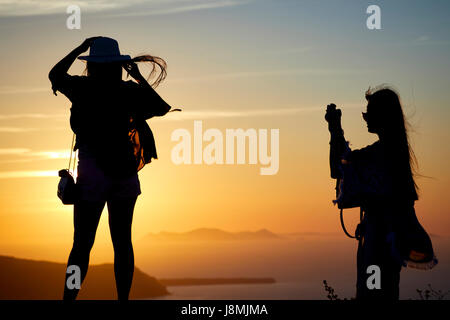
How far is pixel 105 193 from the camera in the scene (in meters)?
6.73

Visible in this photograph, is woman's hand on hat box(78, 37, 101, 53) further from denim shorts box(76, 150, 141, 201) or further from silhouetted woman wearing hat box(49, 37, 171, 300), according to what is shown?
denim shorts box(76, 150, 141, 201)

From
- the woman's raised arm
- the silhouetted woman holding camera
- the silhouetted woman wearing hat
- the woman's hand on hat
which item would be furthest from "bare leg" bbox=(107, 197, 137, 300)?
the silhouetted woman holding camera

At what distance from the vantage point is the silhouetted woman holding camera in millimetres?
6422

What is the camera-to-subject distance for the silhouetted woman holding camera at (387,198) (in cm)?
642

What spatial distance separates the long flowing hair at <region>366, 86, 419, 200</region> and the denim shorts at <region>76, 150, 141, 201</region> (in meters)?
2.24

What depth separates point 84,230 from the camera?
6.78 m

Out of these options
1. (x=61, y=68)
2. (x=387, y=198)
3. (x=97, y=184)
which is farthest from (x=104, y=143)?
(x=387, y=198)

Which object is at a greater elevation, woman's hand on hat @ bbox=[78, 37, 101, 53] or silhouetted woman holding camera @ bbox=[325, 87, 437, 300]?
woman's hand on hat @ bbox=[78, 37, 101, 53]

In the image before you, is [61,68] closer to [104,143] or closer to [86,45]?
[86,45]
